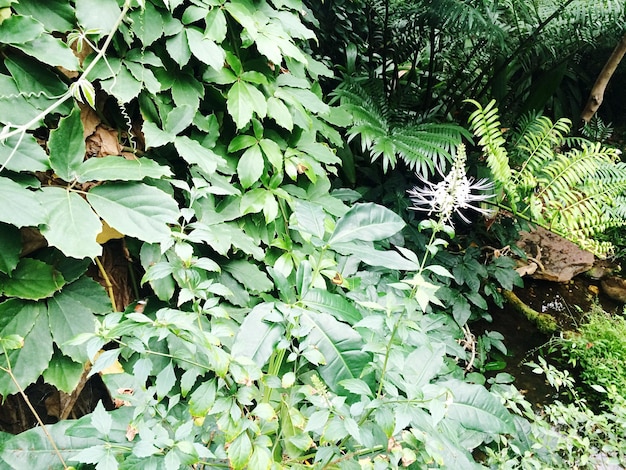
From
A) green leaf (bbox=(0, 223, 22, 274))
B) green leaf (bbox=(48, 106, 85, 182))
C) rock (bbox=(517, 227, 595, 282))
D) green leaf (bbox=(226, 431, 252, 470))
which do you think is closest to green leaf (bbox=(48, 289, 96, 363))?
green leaf (bbox=(0, 223, 22, 274))

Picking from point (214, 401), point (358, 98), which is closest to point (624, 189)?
point (358, 98)

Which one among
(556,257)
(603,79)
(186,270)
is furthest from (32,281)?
(603,79)

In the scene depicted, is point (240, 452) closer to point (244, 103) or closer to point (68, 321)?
point (68, 321)

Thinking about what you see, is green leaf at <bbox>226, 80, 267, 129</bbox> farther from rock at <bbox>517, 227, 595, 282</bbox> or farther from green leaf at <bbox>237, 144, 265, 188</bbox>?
rock at <bbox>517, 227, 595, 282</bbox>

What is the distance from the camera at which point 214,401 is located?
69cm

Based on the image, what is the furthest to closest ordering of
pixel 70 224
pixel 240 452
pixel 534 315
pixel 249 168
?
pixel 534 315
pixel 249 168
pixel 70 224
pixel 240 452

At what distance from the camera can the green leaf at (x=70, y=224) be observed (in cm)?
71

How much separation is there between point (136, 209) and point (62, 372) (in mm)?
370

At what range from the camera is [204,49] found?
96cm

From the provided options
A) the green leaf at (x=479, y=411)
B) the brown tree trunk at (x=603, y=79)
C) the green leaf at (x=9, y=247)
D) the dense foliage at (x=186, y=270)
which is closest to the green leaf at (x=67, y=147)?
the dense foliage at (x=186, y=270)

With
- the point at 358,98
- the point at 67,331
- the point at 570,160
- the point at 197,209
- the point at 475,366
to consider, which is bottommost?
the point at 475,366

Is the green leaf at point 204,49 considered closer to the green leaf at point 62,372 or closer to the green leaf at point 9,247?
the green leaf at point 9,247

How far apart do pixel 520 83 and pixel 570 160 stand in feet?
3.12

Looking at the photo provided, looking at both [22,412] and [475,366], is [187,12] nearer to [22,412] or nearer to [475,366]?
[22,412]
